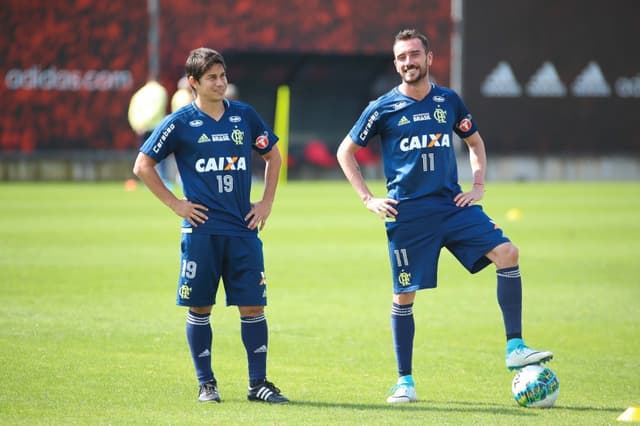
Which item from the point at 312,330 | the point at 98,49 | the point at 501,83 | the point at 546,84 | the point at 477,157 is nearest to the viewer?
the point at 477,157

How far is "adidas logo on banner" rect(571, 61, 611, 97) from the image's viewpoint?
125 ft

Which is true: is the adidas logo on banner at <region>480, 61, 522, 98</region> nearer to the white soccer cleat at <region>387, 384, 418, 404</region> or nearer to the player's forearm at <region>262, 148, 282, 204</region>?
the player's forearm at <region>262, 148, 282, 204</region>

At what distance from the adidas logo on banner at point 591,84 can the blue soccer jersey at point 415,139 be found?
105 ft

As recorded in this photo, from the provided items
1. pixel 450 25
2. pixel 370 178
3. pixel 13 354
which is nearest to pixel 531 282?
pixel 13 354

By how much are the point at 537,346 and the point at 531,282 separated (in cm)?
387

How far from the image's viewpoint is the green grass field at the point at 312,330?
671 cm

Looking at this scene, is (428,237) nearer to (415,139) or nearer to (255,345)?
(415,139)

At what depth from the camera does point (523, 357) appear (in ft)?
22.5

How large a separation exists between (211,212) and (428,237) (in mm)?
1468

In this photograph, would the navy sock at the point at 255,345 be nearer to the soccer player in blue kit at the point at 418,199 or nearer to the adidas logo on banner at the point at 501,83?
the soccer player in blue kit at the point at 418,199

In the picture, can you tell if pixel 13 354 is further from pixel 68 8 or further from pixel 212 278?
pixel 68 8

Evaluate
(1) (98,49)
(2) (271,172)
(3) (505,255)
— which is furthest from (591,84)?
(2) (271,172)

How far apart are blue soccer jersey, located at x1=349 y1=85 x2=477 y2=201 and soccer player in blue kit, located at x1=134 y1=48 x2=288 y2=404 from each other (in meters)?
0.97

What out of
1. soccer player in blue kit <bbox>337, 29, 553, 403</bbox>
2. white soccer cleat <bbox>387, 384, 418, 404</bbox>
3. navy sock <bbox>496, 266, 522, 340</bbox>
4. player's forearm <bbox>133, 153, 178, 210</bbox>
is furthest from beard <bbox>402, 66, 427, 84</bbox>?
white soccer cleat <bbox>387, 384, 418, 404</bbox>
